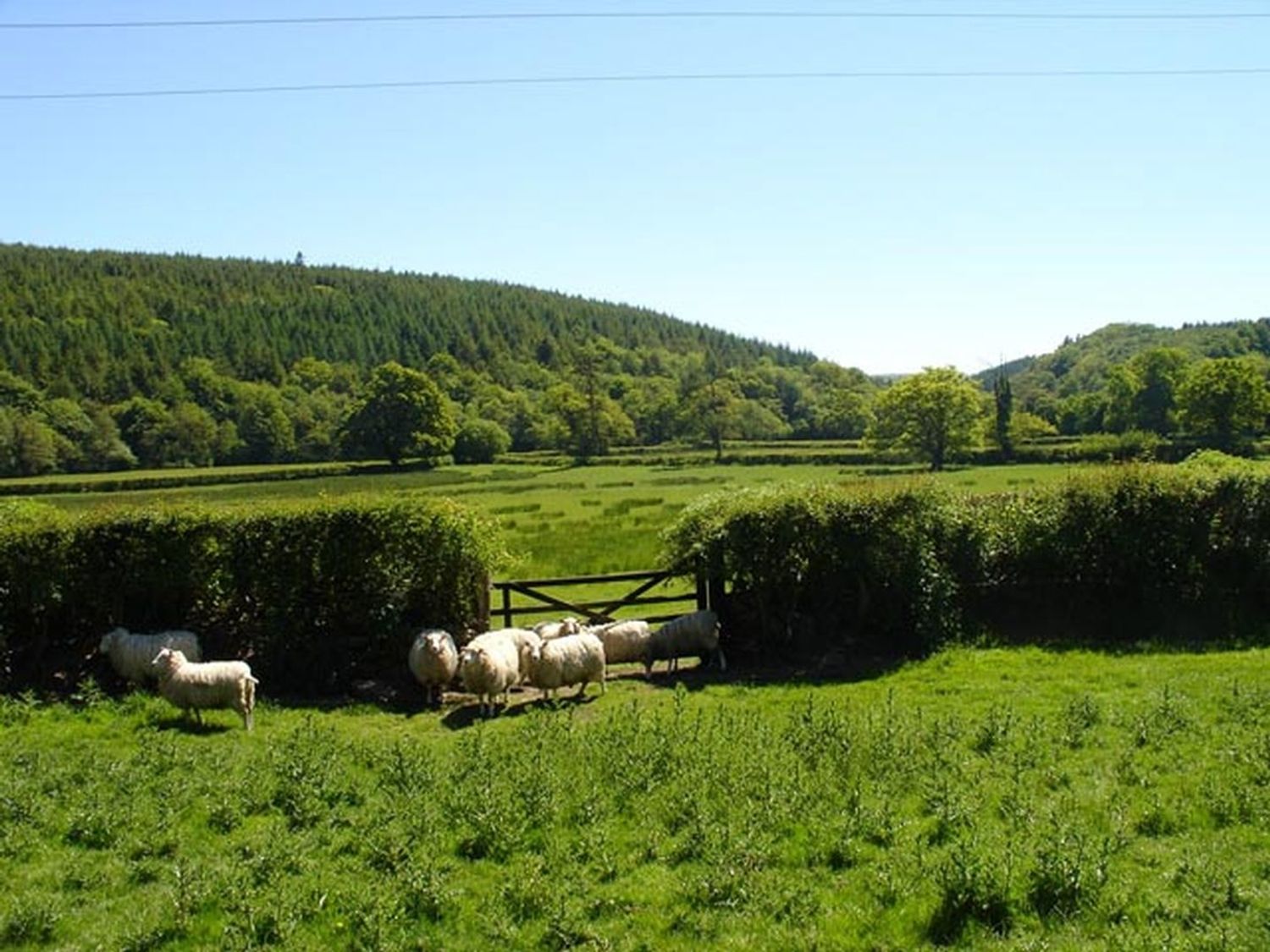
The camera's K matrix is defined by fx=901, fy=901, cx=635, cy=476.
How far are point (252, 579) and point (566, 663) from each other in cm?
643

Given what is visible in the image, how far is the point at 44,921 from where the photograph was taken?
7.61 meters

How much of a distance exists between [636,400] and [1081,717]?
147 meters

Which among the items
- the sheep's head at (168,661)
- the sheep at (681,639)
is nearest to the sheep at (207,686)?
the sheep's head at (168,661)

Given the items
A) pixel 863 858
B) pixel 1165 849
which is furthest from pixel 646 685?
pixel 1165 849

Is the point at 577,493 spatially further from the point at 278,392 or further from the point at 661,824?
the point at 278,392

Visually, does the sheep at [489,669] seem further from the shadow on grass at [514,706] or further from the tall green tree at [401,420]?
the tall green tree at [401,420]

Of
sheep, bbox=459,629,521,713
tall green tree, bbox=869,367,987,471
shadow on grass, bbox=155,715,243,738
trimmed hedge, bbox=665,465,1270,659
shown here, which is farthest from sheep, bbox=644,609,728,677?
tall green tree, bbox=869,367,987,471

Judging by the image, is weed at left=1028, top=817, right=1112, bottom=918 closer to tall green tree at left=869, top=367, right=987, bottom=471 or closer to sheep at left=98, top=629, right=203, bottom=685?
sheep at left=98, top=629, right=203, bottom=685

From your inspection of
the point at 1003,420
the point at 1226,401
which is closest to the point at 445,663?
the point at 1226,401

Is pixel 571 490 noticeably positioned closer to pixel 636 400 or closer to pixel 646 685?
pixel 646 685

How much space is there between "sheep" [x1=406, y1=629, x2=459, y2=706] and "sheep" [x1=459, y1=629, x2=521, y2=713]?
23 cm

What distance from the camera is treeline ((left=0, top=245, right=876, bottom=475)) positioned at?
112812 millimetres

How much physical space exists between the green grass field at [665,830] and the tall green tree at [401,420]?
8602cm

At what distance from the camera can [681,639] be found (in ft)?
60.2
